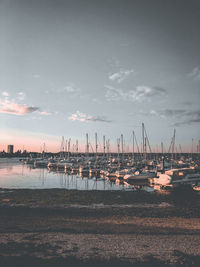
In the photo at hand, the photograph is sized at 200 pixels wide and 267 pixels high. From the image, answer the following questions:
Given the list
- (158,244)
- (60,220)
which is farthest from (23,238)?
(158,244)

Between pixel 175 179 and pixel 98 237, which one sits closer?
pixel 98 237

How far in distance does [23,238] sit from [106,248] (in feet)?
16.9

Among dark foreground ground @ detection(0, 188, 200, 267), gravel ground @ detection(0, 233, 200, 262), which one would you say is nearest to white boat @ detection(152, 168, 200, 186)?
dark foreground ground @ detection(0, 188, 200, 267)

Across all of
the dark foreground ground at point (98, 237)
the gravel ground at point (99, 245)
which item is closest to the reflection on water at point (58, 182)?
the dark foreground ground at point (98, 237)

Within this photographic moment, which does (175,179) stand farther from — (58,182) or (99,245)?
(99,245)

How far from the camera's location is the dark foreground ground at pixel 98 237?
9234 mm

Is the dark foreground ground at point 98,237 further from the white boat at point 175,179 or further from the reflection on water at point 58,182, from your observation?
the reflection on water at point 58,182

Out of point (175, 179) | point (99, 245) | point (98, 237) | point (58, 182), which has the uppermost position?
point (99, 245)

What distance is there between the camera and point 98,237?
11.8m


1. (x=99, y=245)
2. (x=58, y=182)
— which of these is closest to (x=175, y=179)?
(x=58, y=182)

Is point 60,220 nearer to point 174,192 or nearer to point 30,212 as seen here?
point 30,212

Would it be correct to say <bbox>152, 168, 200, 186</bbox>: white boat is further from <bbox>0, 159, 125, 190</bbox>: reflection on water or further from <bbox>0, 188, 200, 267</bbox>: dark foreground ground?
<bbox>0, 188, 200, 267</bbox>: dark foreground ground

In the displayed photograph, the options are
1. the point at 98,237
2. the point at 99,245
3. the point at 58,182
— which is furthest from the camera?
the point at 58,182

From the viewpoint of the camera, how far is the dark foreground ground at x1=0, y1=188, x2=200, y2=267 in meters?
9.23
